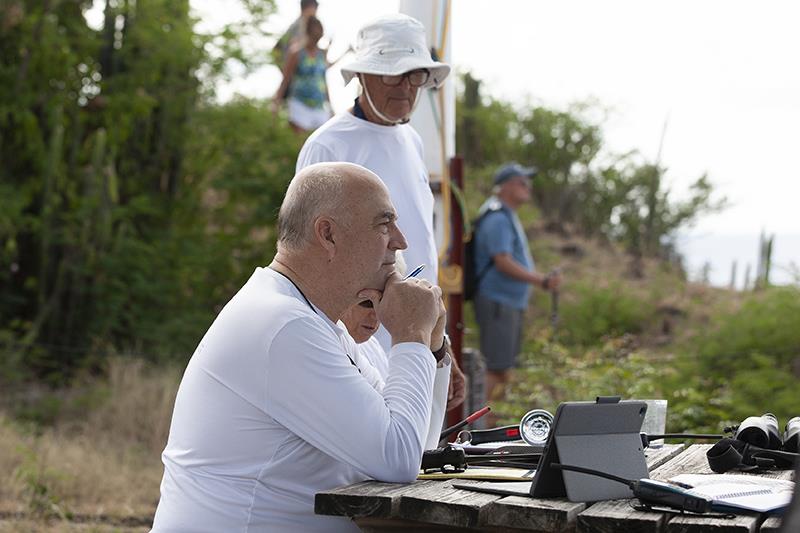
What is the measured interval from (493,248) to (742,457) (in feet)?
18.4

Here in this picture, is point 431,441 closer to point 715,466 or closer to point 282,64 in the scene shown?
point 715,466

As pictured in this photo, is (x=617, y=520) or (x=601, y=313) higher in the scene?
(x=617, y=520)

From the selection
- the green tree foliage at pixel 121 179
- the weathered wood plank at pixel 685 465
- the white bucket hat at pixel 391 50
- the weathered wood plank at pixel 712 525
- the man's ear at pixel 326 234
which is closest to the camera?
the weathered wood plank at pixel 712 525

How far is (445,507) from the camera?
88.2 inches

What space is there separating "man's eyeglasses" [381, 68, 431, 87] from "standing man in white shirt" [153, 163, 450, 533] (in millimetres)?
1784

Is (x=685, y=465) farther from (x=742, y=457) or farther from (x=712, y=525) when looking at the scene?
(x=712, y=525)

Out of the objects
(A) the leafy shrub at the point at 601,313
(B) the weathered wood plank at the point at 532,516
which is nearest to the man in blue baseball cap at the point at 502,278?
(A) the leafy shrub at the point at 601,313

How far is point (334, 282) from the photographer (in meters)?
2.72

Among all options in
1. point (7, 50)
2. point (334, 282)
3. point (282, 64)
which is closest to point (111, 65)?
point (7, 50)

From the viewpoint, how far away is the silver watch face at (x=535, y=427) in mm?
3088

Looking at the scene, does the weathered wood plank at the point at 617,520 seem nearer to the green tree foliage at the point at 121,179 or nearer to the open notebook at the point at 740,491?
the open notebook at the point at 740,491

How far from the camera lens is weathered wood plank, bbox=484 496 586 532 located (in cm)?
218

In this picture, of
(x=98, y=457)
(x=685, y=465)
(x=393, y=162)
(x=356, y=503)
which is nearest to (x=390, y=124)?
(x=393, y=162)

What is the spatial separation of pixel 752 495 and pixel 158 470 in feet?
18.7
